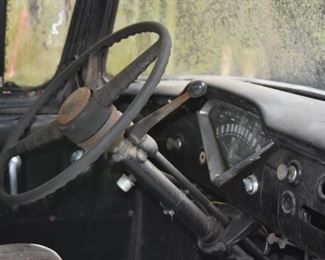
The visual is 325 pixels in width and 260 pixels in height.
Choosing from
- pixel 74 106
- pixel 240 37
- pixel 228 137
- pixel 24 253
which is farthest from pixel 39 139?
pixel 240 37

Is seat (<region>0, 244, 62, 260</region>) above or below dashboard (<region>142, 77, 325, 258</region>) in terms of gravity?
below

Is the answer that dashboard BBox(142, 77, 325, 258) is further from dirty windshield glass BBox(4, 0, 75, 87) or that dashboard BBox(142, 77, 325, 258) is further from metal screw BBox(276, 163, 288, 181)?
dirty windshield glass BBox(4, 0, 75, 87)

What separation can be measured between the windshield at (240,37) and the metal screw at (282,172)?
636mm

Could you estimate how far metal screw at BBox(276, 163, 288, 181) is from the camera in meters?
1.58

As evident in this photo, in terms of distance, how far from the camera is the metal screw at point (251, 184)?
1.71 metres

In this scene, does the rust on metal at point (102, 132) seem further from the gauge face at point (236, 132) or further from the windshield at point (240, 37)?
the windshield at point (240, 37)

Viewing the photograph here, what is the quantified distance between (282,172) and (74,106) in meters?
0.55

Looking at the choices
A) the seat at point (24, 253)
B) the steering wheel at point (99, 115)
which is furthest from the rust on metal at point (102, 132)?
the seat at point (24, 253)

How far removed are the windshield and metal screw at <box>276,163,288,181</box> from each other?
64 cm

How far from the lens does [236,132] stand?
74.4 inches

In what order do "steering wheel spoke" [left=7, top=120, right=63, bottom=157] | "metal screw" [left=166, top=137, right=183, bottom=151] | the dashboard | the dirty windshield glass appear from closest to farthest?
the dashboard
"steering wheel spoke" [left=7, top=120, right=63, bottom=157]
"metal screw" [left=166, top=137, right=183, bottom=151]
the dirty windshield glass

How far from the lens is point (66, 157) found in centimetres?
249

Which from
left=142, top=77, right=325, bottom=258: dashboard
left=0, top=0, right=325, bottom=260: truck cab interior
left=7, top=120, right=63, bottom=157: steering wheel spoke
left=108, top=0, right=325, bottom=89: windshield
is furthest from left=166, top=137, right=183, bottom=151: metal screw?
left=7, top=120, right=63, bottom=157: steering wheel spoke

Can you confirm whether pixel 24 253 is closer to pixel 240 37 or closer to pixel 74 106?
pixel 74 106
